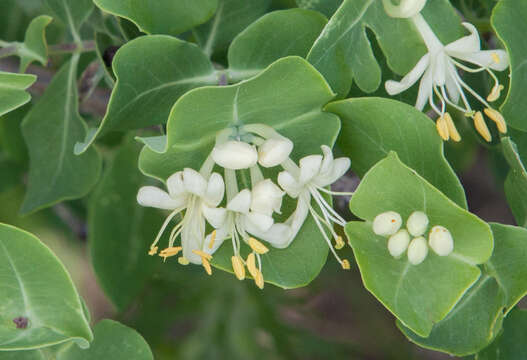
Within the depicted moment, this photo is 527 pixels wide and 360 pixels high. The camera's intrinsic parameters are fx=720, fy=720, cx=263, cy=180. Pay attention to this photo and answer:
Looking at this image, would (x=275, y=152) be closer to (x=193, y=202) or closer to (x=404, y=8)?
(x=193, y=202)

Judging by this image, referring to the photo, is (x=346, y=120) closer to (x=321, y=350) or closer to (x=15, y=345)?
(x=15, y=345)

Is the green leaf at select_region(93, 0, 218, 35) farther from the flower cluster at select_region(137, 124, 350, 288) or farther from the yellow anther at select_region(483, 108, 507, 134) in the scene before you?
the yellow anther at select_region(483, 108, 507, 134)

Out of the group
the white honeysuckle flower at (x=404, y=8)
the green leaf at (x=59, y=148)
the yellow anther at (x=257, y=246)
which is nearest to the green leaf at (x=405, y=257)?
the yellow anther at (x=257, y=246)

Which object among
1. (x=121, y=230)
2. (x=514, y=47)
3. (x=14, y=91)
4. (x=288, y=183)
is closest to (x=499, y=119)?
(x=514, y=47)

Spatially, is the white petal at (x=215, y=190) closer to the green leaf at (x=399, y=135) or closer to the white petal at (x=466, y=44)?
the green leaf at (x=399, y=135)

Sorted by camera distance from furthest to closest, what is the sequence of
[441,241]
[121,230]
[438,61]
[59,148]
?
[121,230]
[59,148]
[438,61]
[441,241]

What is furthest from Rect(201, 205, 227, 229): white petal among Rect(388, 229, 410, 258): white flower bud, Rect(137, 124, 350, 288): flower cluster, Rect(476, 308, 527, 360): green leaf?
Rect(476, 308, 527, 360): green leaf
